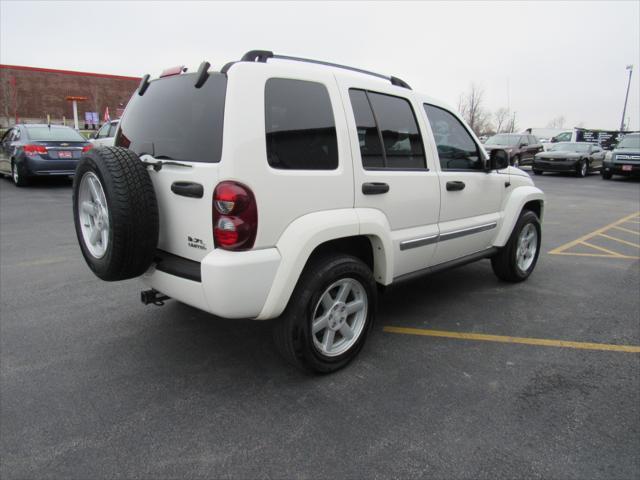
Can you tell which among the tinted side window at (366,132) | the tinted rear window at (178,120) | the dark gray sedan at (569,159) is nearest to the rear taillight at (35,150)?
the tinted rear window at (178,120)

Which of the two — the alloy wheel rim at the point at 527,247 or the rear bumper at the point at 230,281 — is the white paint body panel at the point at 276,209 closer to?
the rear bumper at the point at 230,281

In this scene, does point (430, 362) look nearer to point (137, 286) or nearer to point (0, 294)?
point (137, 286)

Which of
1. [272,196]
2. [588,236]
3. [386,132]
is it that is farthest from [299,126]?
[588,236]

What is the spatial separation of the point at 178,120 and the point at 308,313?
4.78 feet

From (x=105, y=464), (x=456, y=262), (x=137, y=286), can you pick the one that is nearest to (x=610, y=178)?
(x=456, y=262)

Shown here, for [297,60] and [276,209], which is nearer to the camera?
[276,209]

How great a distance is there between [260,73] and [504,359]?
257 cm

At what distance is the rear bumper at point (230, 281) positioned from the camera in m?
2.46

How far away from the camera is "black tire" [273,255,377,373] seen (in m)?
2.79

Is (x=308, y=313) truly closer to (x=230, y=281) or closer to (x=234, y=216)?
(x=230, y=281)

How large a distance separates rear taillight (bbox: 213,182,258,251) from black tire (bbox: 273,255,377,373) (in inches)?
20.2

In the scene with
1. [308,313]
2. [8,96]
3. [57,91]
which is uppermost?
[57,91]

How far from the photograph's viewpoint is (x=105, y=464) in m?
2.25

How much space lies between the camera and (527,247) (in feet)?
16.8
